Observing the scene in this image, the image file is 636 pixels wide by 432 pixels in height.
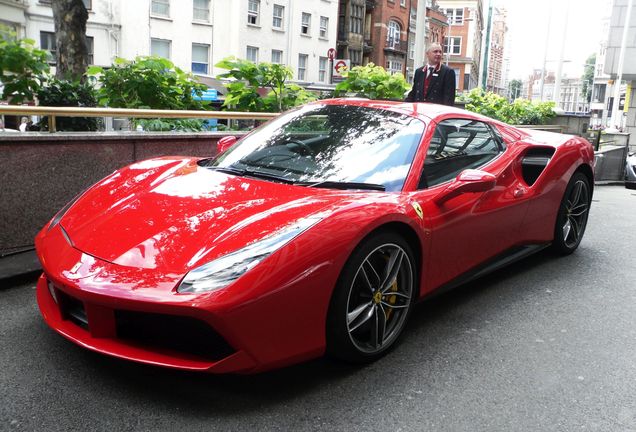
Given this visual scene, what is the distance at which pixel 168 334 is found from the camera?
2453 mm

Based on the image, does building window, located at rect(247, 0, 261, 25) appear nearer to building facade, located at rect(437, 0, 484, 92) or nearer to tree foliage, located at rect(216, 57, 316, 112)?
tree foliage, located at rect(216, 57, 316, 112)

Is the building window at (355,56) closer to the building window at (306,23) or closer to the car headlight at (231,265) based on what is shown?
the building window at (306,23)

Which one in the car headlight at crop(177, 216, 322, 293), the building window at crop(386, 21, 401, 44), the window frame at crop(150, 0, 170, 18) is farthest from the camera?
the building window at crop(386, 21, 401, 44)

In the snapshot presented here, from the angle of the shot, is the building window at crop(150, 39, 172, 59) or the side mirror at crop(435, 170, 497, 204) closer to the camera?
the side mirror at crop(435, 170, 497, 204)

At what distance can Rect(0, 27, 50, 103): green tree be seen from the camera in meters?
5.19

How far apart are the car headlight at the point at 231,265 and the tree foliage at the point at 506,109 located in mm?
13423

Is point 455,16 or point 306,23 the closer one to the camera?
point 306,23

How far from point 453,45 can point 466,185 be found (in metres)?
85.6

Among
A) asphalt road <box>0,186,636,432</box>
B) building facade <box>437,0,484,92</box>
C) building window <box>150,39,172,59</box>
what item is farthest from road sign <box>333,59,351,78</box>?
building facade <box>437,0,484,92</box>

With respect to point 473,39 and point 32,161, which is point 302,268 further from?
point 473,39

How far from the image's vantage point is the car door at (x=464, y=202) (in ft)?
11.1

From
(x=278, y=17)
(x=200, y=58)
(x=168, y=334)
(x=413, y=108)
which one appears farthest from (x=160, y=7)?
(x=168, y=334)

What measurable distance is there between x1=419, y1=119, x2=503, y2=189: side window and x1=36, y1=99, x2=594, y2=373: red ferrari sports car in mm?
11

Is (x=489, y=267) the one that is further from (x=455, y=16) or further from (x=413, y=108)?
(x=455, y=16)
